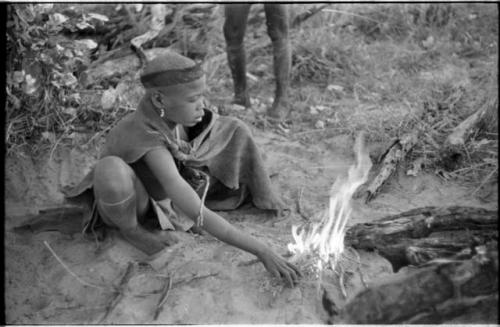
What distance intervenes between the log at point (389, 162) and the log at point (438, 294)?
3.88 ft

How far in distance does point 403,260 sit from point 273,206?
0.97 meters

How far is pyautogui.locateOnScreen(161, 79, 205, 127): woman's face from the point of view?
8.29 ft

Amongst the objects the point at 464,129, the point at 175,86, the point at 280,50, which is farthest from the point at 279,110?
the point at 175,86

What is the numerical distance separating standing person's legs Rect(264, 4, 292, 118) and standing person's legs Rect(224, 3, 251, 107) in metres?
0.19

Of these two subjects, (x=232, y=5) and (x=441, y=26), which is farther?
(x=441, y=26)

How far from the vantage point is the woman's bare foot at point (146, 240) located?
9.17ft

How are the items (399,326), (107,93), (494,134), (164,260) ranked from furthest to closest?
(107,93)
(494,134)
(164,260)
(399,326)

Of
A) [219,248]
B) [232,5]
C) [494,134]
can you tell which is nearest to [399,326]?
[219,248]

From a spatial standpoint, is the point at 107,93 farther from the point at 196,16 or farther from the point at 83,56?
the point at 196,16

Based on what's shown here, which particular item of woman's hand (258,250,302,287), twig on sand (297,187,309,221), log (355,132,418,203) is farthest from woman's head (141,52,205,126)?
log (355,132,418,203)

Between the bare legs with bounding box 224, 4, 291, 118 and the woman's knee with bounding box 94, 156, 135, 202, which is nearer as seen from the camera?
the woman's knee with bounding box 94, 156, 135, 202

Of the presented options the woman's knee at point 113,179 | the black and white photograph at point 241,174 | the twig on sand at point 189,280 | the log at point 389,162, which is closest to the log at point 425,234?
the black and white photograph at point 241,174

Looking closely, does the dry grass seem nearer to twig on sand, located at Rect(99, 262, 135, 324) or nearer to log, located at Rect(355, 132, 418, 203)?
log, located at Rect(355, 132, 418, 203)

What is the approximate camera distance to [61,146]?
358cm
